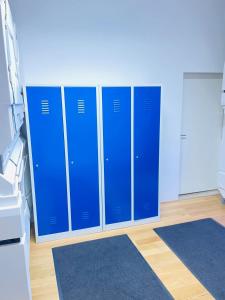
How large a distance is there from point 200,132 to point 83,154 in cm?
210

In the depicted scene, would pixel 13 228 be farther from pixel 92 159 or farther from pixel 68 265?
pixel 92 159

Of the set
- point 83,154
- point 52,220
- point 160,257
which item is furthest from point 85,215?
point 160,257

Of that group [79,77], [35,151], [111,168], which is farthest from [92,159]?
[79,77]

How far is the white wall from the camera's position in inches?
114

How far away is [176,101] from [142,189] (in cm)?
143

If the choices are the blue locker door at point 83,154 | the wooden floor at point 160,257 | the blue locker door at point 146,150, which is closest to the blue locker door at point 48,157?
the blue locker door at point 83,154

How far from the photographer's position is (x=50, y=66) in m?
3.00

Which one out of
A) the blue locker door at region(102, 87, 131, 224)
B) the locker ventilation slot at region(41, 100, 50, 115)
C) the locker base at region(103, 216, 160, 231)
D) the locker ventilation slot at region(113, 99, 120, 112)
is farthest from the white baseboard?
the locker ventilation slot at region(41, 100, 50, 115)

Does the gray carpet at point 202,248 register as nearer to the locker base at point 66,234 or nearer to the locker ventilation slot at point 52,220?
the locker base at point 66,234

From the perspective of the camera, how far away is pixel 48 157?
2744mm

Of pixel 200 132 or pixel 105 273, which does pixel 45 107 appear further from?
pixel 200 132

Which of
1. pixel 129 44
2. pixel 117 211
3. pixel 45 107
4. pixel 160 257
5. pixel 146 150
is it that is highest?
pixel 129 44

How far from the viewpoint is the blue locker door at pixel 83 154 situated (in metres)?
2.73

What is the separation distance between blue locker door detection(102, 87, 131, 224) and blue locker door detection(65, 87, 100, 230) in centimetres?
13
